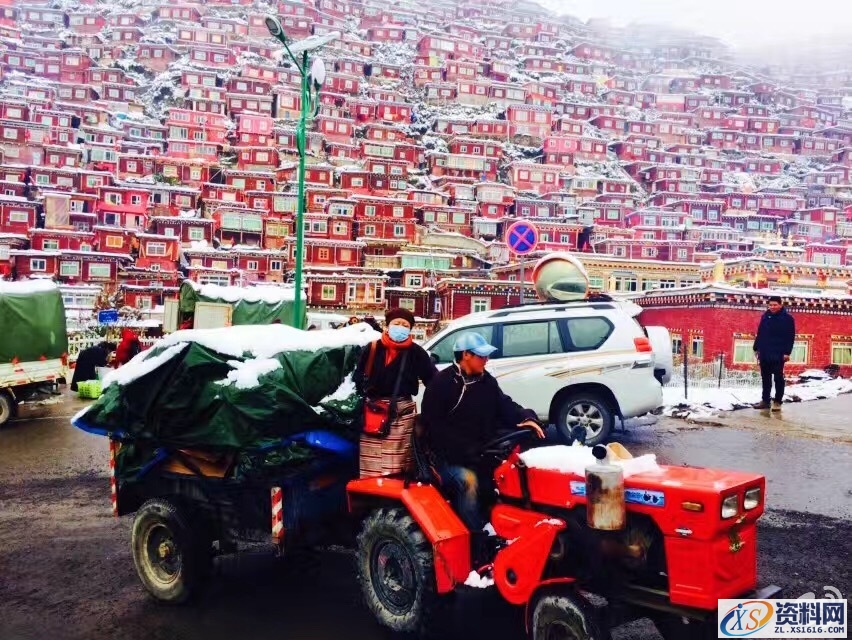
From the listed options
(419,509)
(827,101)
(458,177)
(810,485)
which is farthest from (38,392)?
(827,101)

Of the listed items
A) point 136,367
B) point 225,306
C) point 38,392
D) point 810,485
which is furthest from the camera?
point 225,306

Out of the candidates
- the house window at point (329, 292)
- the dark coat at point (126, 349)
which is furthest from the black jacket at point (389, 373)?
the house window at point (329, 292)

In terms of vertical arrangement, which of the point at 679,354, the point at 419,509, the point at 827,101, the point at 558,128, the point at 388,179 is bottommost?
the point at 679,354

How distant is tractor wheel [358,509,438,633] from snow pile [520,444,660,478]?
921 mm

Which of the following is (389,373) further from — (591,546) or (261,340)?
(591,546)

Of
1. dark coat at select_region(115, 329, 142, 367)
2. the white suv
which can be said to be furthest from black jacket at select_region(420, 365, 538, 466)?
dark coat at select_region(115, 329, 142, 367)

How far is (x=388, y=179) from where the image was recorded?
8019 cm

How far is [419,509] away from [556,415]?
6.28 meters

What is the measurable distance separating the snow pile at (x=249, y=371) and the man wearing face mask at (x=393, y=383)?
66cm

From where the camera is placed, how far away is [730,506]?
3.42 metres

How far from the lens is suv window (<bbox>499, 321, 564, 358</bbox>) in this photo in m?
10.5

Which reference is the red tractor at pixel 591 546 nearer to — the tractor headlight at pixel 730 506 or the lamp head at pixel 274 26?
the tractor headlight at pixel 730 506

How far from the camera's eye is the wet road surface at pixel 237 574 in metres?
4.68

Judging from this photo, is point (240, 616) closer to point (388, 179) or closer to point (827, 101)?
point (388, 179)
